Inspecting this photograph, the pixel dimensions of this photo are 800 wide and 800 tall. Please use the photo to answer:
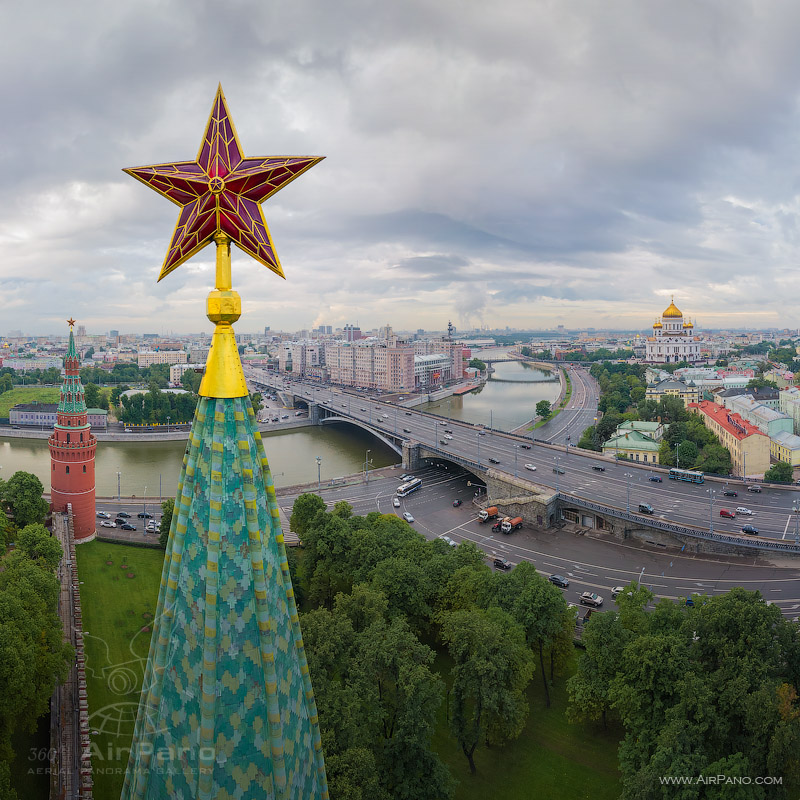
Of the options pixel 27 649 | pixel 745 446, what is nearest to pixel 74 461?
pixel 27 649

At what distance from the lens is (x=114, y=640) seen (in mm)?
18062

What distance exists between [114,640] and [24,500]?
10.6 m

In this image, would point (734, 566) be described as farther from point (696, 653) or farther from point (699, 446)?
point (699, 446)

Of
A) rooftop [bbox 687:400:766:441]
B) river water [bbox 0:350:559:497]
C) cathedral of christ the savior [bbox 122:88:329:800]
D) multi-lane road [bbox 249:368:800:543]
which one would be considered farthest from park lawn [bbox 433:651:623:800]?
rooftop [bbox 687:400:766:441]

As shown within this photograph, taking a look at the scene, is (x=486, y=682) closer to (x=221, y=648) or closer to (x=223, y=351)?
(x=221, y=648)

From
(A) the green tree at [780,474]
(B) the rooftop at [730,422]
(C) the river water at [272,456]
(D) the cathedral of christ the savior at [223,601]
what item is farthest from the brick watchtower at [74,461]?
(B) the rooftop at [730,422]

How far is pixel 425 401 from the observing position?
3221 inches

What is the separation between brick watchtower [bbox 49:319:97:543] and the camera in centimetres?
2673

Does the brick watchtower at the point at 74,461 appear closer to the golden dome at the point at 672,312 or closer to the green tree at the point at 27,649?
the green tree at the point at 27,649

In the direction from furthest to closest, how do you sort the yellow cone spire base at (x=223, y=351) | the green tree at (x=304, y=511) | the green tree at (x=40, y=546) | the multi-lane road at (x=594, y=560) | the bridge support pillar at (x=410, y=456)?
the bridge support pillar at (x=410, y=456) < the green tree at (x=304, y=511) < the multi-lane road at (x=594, y=560) < the green tree at (x=40, y=546) < the yellow cone spire base at (x=223, y=351)

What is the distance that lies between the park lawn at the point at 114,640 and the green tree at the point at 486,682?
7776 mm

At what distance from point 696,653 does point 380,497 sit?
23451 mm

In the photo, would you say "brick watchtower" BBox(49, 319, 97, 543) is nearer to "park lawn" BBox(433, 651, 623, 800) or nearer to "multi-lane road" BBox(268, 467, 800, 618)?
"multi-lane road" BBox(268, 467, 800, 618)

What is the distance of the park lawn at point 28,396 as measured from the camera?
72.3 metres
